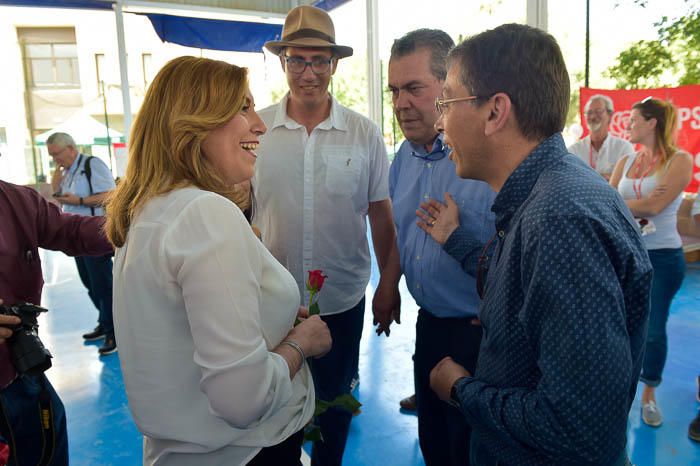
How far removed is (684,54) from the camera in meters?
4.58

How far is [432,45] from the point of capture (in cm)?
176

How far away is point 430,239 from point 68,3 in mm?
7365

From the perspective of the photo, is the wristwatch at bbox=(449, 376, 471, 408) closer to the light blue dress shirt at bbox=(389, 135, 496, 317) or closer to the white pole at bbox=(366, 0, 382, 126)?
the light blue dress shirt at bbox=(389, 135, 496, 317)

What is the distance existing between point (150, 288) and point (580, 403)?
2.65 feet

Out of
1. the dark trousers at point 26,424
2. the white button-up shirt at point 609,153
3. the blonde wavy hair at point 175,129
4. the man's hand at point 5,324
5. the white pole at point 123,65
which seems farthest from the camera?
the white pole at point 123,65

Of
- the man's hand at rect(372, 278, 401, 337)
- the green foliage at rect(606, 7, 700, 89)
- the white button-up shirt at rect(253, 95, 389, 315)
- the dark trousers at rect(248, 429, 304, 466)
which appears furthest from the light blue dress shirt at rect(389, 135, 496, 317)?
the green foliage at rect(606, 7, 700, 89)

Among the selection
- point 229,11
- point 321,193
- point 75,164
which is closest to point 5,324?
point 321,193

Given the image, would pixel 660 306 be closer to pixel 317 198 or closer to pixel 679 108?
pixel 317 198

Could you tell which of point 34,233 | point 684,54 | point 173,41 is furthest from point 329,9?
point 34,233

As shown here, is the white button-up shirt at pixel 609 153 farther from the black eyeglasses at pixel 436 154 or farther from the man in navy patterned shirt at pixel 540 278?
the man in navy patterned shirt at pixel 540 278

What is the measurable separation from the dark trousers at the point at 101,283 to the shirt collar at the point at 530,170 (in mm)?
3644

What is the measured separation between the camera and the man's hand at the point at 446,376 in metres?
1.11

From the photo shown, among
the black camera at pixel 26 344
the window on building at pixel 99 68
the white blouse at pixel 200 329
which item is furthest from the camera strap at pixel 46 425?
the window on building at pixel 99 68

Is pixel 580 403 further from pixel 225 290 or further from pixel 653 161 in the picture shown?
pixel 653 161
